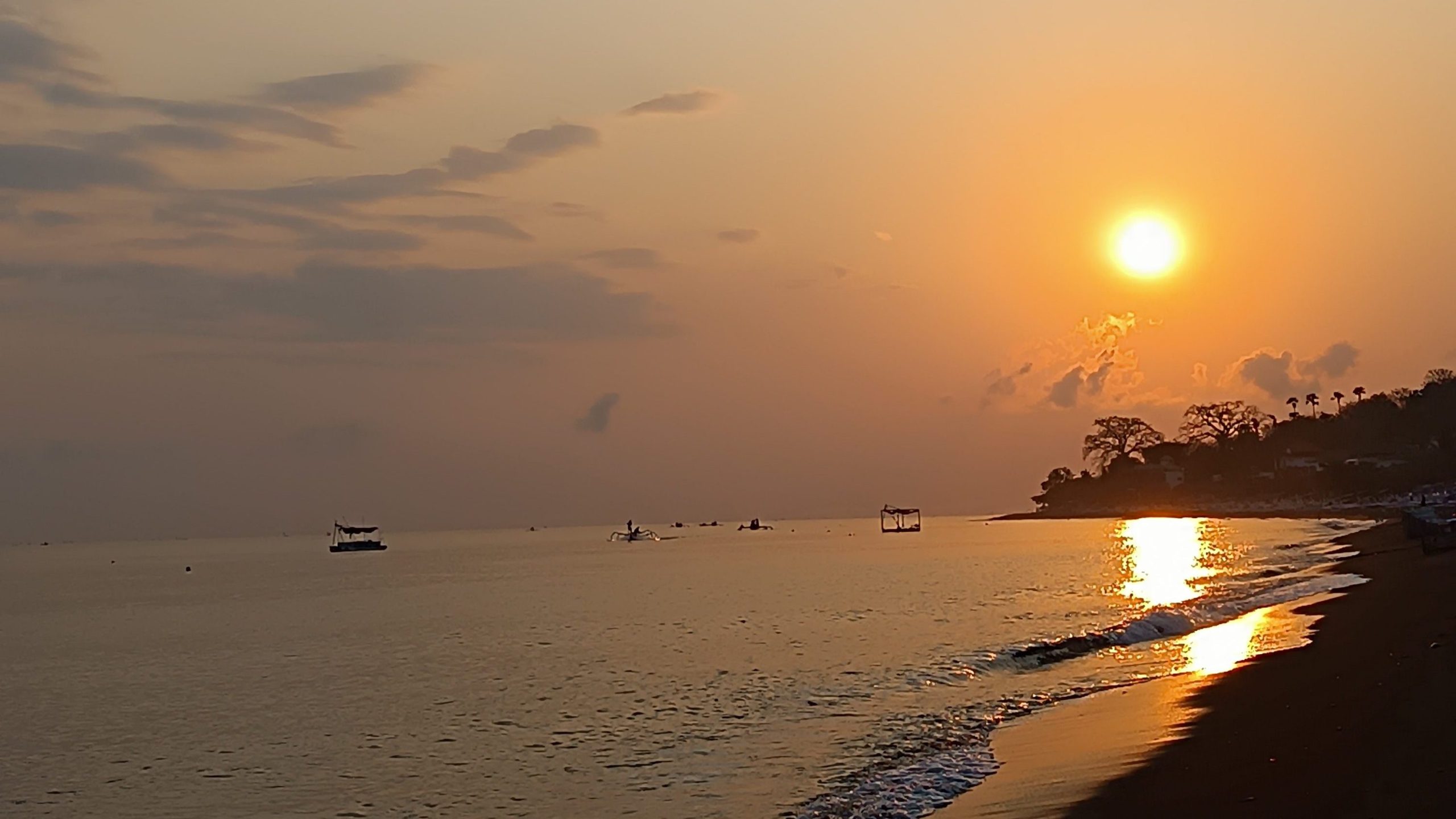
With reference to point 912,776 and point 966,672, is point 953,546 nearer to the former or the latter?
point 966,672

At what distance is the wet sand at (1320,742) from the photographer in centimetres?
1290

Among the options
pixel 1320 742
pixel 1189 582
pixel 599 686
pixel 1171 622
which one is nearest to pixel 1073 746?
pixel 1320 742

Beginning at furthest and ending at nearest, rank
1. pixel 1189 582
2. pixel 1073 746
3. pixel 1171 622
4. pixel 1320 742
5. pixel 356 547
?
pixel 356 547
pixel 1189 582
pixel 1171 622
pixel 1073 746
pixel 1320 742

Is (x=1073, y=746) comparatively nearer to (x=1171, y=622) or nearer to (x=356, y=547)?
(x=1171, y=622)

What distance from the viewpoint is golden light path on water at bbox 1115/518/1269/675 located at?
28.9 meters

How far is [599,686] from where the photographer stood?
100 feet

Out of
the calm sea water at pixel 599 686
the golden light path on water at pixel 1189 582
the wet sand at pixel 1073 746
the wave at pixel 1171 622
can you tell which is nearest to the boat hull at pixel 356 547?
the golden light path on water at pixel 1189 582

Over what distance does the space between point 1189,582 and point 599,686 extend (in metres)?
37.9

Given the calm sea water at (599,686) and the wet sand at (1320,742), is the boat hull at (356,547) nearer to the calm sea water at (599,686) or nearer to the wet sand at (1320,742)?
the calm sea water at (599,686)

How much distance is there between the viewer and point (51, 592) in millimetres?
104625

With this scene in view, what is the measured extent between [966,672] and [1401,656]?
390 inches

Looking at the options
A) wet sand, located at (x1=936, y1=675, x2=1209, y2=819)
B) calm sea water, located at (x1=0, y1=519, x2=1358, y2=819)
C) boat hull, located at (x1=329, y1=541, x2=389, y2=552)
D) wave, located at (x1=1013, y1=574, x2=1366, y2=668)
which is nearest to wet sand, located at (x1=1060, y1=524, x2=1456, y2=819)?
wet sand, located at (x1=936, y1=675, x2=1209, y2=819)

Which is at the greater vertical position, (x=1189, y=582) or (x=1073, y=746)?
(x=1189, y=582)

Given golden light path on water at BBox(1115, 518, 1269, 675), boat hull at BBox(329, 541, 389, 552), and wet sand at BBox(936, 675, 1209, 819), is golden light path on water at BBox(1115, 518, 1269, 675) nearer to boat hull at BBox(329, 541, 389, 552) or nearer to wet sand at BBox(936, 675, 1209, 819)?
wet sand at BBox(936, 675, 1209, 819)
